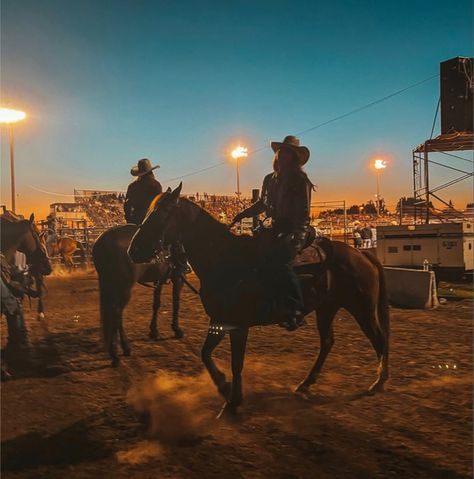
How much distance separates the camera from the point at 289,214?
4.60 meters

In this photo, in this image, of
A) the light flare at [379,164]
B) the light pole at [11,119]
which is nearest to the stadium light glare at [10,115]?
the light pole at [11,119]

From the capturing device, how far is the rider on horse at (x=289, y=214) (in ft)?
14.7

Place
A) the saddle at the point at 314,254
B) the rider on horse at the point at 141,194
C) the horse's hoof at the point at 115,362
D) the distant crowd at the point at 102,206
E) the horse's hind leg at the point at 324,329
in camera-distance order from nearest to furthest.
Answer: the saddle at the point at 314,254 → the horse's hind leg at the point at 324,329 → the horse's hoof at the point at 115,362 → the rider on horse at the point at 141,194 → the distant crowd at the point at 102,206

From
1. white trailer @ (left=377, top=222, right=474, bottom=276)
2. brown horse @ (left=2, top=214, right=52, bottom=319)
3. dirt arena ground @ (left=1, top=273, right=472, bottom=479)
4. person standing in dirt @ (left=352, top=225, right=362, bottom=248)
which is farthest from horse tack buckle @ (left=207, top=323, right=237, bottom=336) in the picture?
person standing in dirt @ (left=352, top=225, right=362, bottom=248)

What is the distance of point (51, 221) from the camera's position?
895 inches

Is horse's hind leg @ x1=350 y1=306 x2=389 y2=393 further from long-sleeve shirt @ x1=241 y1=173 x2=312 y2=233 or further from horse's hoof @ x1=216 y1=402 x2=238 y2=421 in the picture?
horse's hoof @ x1=216 y1=402 x2=238 y2=421

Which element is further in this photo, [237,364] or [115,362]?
[115,362]

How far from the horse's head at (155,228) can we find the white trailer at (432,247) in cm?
1101

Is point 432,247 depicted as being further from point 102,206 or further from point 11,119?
point 102,206

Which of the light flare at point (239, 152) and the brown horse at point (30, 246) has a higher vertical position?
the light flare at point (239, 152)

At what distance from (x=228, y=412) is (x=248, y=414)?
21 centimetres

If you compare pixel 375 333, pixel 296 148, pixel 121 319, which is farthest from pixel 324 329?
pixel 121 319

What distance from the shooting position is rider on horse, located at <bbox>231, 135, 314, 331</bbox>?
4.48 m

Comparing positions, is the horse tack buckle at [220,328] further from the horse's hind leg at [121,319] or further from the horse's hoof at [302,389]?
the horse's hind leg at [121,319]
